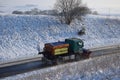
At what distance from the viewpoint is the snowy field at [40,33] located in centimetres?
3600

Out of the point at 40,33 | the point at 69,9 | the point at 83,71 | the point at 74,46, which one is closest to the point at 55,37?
the point at 40,33

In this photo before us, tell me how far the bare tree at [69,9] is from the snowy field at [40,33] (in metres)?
1.49

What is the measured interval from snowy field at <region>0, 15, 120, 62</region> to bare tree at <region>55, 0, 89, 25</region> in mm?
1488

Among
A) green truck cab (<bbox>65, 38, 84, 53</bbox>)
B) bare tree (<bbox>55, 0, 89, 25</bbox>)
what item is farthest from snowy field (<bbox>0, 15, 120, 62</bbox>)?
green truck cab (<bbox>65, 38, 84, 53</bbox>)

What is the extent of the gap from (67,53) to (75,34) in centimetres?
1652

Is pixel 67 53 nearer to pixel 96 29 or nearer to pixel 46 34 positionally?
pixel 46 34

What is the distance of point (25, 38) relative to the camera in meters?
39.8

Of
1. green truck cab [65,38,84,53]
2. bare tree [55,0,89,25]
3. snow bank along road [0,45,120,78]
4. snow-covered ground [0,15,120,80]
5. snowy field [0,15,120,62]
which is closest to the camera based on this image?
snow bank along road [0,45,120,78]

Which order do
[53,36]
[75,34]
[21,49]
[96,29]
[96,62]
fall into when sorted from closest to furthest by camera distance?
[96,62] < [21,49] < [53,36] < [75,34] < [96,29]

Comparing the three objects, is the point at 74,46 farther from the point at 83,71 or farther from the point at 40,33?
the point at 40,33

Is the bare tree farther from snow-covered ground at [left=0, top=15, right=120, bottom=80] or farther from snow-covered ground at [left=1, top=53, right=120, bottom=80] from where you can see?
snow-covered ground at [left=1, top=53, right=120, bottom=80]

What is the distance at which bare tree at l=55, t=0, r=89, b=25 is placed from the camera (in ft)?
162

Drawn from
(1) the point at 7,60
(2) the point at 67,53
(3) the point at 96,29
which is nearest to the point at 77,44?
(2) the point at 67,53

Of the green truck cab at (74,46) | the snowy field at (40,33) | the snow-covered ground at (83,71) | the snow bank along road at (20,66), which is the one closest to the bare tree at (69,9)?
the snowy field at (40,33)
